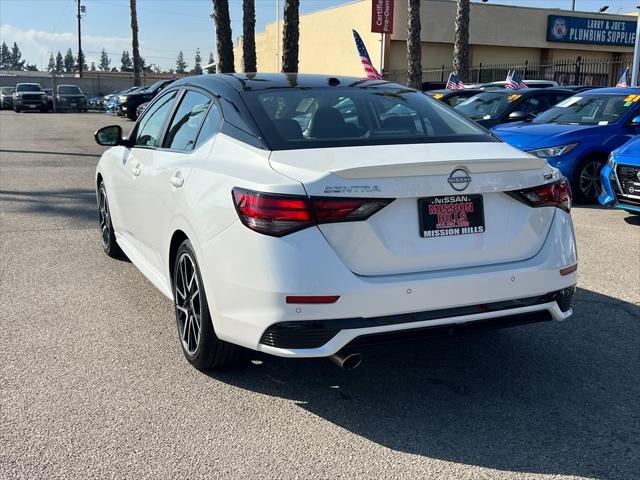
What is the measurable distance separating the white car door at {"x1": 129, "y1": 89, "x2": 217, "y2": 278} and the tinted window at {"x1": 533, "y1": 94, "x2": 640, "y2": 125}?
7241 mm

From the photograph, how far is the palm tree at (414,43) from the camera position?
72.4ft

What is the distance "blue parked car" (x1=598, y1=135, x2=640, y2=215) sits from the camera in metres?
7.80

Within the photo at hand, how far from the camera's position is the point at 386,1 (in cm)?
3278

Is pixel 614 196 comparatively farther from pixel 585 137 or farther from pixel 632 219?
pixel 585 137

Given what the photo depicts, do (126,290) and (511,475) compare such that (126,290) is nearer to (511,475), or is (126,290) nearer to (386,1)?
(511,475)

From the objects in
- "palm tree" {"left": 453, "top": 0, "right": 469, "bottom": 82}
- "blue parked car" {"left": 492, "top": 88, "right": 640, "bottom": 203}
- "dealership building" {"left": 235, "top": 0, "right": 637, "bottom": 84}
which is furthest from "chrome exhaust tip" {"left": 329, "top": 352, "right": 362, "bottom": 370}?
"dealership building" {"left": 235, "top": 0, "right": 637, "bottom": 84}

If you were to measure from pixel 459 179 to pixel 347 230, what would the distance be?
626 mm

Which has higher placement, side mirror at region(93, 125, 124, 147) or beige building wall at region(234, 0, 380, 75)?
beige building wall at region(234, 0, 380, 75)

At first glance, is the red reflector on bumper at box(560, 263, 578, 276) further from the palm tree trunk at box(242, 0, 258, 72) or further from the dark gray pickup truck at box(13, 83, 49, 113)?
the dark gray pickup truck at box(13, 83, 49, 113)

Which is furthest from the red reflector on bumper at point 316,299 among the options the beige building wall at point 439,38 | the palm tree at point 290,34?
the beige building wall at point 439,38

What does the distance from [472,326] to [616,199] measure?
215 inches

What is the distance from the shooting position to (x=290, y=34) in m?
22.0

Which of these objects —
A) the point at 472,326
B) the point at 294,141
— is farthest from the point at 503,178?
the point at 294,141

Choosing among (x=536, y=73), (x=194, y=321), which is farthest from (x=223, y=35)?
(x=194, y=321)
